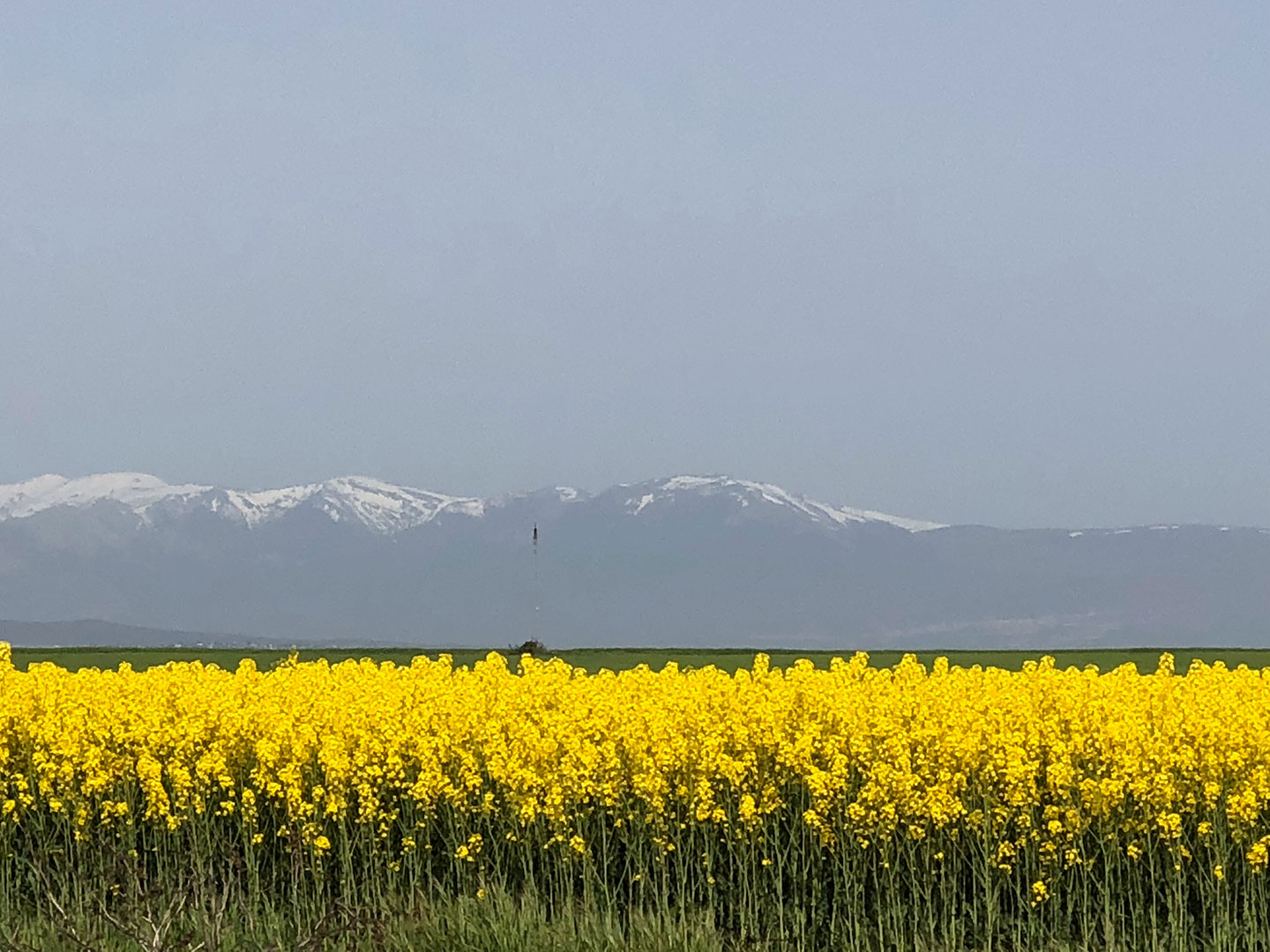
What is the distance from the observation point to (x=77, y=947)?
30.8 feet

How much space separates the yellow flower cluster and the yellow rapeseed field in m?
0.02

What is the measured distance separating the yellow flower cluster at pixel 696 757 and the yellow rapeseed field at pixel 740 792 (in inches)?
0.9

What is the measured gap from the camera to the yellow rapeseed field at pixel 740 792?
1001cm

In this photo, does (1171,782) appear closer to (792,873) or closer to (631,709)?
(792,873)

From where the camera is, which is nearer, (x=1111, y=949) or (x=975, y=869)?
(x=1111, y=949)

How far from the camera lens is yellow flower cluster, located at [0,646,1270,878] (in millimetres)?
10055

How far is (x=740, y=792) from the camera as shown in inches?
411

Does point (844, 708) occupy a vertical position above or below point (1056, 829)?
above

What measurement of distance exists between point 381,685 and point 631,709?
2.55 metres

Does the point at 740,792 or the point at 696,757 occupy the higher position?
the point at 696,757

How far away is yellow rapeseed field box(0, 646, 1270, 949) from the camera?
10.0 meters

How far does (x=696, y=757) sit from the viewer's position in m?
10.4

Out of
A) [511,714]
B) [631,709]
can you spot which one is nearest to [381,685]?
[511,714]

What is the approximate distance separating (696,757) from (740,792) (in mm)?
386
